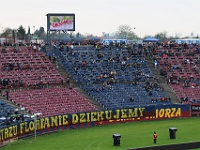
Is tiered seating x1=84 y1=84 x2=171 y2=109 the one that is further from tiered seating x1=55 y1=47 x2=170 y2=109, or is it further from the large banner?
the large banner

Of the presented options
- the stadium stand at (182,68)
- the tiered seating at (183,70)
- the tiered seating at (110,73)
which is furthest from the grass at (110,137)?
the tiered seating at (183,70)

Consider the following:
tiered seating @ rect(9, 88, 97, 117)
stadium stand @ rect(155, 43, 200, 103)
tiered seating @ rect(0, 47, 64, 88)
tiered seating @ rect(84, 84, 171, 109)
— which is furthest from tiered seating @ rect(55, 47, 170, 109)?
tiered seating @ rect(9, 88, 97, 117)

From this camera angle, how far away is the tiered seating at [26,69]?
56469 mm

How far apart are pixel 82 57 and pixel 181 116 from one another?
1762 centimetres

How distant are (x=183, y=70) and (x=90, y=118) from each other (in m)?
23.7

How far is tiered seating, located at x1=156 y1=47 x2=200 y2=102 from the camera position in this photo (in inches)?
2459

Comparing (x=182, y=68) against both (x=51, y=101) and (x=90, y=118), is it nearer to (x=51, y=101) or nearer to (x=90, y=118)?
(x=90, y=118)

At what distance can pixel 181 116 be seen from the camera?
55.9m

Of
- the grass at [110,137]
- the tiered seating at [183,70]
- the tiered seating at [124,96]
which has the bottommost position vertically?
the grass at [110,137]

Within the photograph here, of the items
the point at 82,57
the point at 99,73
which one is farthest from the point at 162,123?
the point at 82,57

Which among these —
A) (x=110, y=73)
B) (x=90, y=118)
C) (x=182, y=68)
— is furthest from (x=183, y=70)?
(x=90, y=118)

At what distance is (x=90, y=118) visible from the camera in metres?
49.6

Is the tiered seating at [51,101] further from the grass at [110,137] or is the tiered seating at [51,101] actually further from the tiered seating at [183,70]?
the tiered seating at [183,70]

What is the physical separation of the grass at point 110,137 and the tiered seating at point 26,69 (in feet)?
39.7
